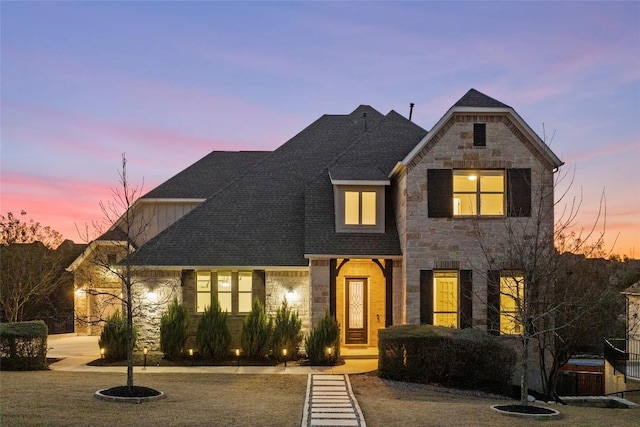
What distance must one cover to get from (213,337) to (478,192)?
392 inches

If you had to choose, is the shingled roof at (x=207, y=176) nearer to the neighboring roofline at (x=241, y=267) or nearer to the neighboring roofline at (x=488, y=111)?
the neighboring roofline at (x=241, y=267)

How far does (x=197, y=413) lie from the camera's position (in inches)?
508

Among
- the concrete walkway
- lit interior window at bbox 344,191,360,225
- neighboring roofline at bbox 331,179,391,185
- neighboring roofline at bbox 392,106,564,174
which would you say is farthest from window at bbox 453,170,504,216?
the concrete walkway

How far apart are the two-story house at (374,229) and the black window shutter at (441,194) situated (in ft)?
0.11

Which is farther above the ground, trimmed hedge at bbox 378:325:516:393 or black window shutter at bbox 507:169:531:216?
black window shutter at bbox 507:169:531:216

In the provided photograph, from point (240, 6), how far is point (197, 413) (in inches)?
392

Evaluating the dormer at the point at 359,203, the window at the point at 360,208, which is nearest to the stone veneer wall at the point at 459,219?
the dormer at the point at 359,203

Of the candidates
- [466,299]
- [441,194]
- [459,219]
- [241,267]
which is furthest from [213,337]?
[459,219]

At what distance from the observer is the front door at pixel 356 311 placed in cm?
2428

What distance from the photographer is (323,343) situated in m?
20.8

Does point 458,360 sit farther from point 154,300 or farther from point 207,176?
point 207,176

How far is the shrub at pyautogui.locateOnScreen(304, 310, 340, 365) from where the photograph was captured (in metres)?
20.8

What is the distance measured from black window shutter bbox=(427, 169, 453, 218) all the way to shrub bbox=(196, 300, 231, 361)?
306 inches

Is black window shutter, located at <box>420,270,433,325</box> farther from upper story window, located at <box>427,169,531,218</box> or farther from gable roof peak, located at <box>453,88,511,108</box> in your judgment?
gable roof peak, located at <box>453,88,511,108</box>
